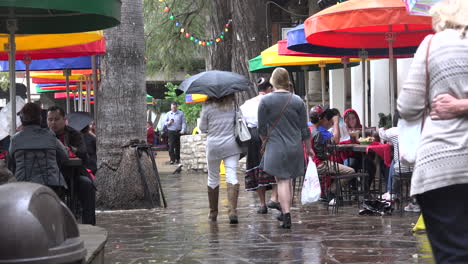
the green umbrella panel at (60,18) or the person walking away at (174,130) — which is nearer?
the green umbrella panel at (60,18)

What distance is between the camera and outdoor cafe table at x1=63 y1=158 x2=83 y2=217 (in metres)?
7.99

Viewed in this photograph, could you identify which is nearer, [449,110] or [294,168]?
[449,110]

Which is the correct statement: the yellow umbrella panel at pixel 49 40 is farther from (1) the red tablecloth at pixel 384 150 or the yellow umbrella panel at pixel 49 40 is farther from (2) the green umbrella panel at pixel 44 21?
(1) the red tablecloth at pixel 384 150

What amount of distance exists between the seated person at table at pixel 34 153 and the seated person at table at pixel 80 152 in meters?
0.90

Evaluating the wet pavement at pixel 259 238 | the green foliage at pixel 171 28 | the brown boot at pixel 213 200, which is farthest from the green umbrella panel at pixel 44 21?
the green foliage at pixel 171 28

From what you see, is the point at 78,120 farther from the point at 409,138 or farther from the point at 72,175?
the point at 409,138

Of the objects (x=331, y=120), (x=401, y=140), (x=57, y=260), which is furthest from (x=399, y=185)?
(x=57, y=260)

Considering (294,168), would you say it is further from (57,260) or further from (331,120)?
(57,260)

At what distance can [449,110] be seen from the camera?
3.53m

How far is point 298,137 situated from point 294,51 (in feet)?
14.2

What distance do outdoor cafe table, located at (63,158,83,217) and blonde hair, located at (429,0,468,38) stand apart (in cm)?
491

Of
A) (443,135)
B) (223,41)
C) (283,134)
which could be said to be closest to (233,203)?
(283,134)

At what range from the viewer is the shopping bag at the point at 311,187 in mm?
9602

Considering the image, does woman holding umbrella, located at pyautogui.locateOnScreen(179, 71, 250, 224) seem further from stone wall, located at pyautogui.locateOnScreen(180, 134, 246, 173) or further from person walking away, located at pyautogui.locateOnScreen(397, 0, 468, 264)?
stone wall, located at pyautogui.locateOnScreen(180, 134, 246, 173)
